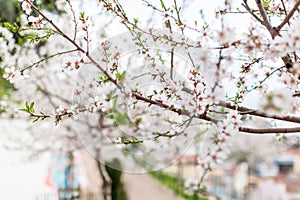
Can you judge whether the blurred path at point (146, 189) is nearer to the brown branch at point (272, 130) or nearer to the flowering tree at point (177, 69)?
the flowering tree at point (177, 69)

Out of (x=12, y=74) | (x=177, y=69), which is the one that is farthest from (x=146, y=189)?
(x=12, y=74)

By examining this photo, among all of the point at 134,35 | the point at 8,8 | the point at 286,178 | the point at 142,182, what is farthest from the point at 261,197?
the point at 134,35

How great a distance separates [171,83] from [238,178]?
10.3 metres

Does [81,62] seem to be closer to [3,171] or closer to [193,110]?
[193,110]

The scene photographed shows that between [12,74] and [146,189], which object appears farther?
[146,189]

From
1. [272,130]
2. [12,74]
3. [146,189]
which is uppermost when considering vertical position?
[12,74]

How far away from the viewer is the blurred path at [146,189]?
6537 millimetres

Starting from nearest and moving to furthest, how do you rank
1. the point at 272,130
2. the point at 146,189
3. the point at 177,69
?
the point at 272,130
the point at 177,69
the point at 146,189

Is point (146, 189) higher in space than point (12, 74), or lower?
lower

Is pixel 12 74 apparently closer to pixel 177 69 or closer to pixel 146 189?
pixel 177 69

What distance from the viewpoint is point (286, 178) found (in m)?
11.6

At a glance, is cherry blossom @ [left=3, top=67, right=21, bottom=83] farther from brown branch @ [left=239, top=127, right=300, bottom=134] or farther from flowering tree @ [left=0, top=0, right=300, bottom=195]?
brown branch @ [left=239, top=127, right=300, bottom=134]

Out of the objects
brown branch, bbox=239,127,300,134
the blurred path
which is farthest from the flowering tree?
the blurred path

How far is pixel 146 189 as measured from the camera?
24.7 feet
